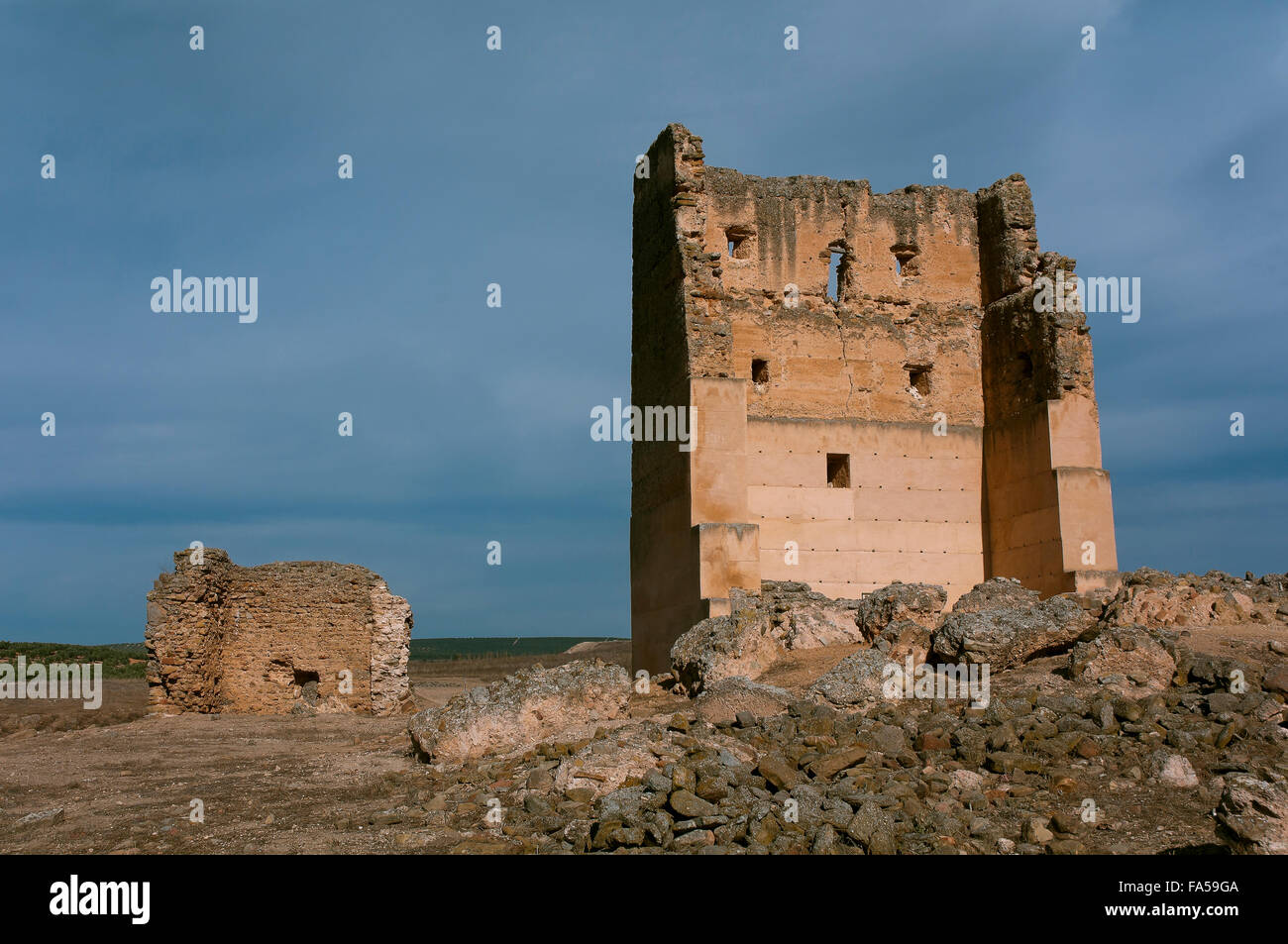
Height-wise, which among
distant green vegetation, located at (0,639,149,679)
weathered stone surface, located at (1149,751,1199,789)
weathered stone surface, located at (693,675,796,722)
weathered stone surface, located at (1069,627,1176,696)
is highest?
weathered stone surface, located at (1069,627,1176,696)

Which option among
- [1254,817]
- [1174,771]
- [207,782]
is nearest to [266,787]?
[207,782]

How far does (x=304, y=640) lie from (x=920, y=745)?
1342cm

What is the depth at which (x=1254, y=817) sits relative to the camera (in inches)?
228

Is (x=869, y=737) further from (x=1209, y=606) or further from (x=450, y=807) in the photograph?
(x=1209, y=606)

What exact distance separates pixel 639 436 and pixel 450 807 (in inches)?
409

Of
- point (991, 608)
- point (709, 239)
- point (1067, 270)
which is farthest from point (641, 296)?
point (991, 608)

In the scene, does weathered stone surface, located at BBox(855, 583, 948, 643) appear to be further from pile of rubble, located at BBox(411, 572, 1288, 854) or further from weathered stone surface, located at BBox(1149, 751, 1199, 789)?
weathered stone surface, located at BBox(1149, 751, 1199, 789)

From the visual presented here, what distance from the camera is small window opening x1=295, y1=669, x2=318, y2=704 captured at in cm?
1867

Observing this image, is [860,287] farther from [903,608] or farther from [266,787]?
[266,787]

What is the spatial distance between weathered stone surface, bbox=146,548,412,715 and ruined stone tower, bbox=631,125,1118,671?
15.7ft

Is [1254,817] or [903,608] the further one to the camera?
[903,608]

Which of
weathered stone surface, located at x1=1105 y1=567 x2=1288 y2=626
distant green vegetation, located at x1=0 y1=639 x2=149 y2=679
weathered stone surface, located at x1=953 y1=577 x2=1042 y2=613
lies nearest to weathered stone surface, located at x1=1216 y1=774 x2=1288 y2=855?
weathered stone surface, located at x1=1105 y1=567 x2=1288 y2=626

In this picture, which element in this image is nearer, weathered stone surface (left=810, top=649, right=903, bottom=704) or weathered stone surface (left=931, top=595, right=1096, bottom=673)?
weathered stone surface (left=810, top=649, right=903, bottom=704)

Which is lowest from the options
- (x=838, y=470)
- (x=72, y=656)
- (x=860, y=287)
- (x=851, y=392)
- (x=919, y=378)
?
(x=72, y=656)
